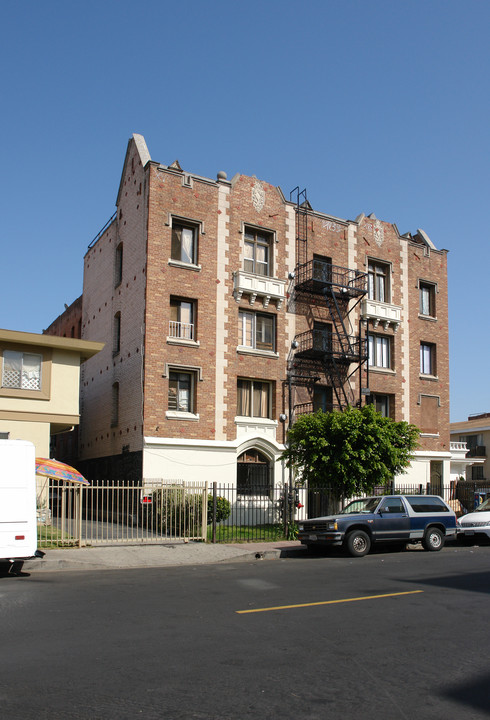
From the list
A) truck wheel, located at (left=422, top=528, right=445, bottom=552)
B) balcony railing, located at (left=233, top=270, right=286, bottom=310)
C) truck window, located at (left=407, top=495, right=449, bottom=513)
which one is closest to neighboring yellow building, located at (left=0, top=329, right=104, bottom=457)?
balcony railing, located at (left=233, top=270, right=286, bottom=310)

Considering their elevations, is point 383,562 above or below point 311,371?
below

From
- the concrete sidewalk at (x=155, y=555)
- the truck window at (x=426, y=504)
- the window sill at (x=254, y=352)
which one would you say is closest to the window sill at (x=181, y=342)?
the window sill at (x=254, y=352)

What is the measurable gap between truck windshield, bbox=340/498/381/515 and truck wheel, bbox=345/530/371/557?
0.87 meters

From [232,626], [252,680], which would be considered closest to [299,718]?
[252,680]

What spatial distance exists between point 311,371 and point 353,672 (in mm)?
22703

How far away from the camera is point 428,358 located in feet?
110

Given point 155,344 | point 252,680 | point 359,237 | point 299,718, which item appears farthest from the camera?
point 359,237

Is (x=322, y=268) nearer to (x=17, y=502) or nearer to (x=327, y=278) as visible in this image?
(x=327, y=278)

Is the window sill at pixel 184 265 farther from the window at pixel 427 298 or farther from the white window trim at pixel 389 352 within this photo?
the window at pixel 427 298

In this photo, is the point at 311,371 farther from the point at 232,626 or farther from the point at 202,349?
the point at 232,626

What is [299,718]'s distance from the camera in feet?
16.7

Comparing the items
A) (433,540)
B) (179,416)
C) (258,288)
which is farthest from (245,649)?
(258,288)

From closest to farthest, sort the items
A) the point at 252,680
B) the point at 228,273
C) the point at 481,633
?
the point at 252,680, the point at 481,633, the point at 228,273

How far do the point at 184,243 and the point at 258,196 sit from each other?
14.0ft
